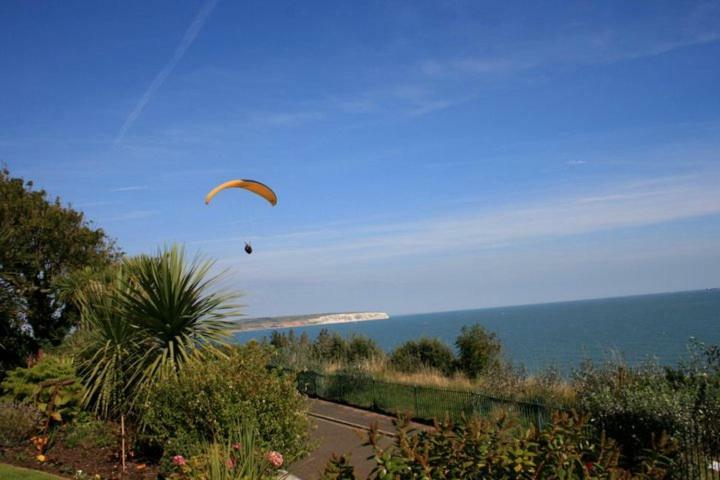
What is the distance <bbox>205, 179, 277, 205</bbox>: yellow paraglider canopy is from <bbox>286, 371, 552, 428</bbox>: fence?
11.8ft

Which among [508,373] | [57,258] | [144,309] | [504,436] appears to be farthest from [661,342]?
[504,436]

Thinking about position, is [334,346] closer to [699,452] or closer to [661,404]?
[661,404]

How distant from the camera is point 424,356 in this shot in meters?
27.9

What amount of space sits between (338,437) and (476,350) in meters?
13.8

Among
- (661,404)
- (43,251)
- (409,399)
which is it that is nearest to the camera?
(661,404)

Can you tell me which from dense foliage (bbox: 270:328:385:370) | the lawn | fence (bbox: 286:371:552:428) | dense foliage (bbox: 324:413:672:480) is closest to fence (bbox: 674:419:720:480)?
fence (bbox: 286:371:552:428)

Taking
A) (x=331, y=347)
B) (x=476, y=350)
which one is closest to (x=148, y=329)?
(x=476, y=350)

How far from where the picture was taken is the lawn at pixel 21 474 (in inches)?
306

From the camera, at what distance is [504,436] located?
3.56m

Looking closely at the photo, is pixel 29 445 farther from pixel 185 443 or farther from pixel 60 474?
pixel 185 443

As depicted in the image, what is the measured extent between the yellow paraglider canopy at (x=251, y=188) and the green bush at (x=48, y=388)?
3919 millimetres

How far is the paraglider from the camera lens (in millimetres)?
12273

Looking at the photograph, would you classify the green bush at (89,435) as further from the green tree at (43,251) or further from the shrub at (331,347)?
the shrub at (331,347)

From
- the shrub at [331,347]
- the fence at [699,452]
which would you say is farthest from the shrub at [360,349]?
the fence at [699,452]
